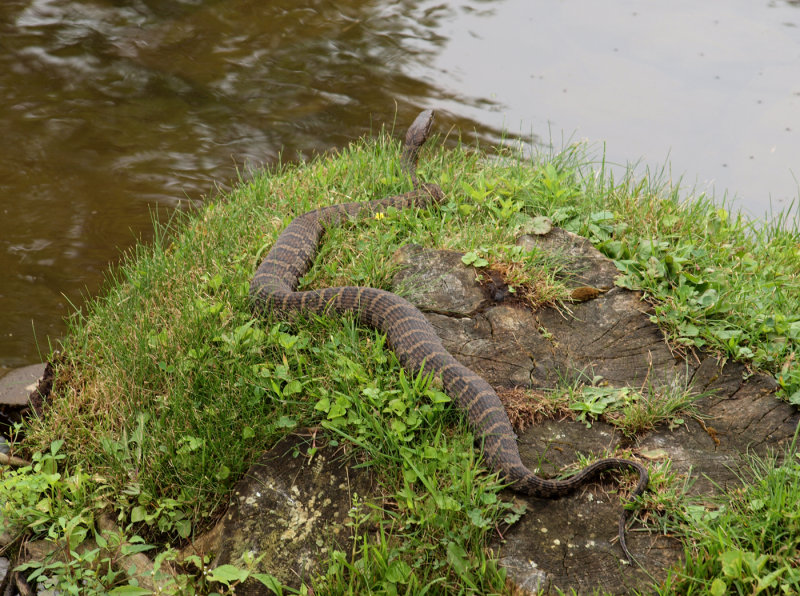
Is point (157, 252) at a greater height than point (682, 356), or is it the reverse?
point (682, 356)

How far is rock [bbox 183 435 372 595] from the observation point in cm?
362

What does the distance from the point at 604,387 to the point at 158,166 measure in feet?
24.0

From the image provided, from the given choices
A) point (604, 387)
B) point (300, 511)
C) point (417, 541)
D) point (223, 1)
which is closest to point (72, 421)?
point (300, 511)

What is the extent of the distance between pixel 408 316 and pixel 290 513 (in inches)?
55.8

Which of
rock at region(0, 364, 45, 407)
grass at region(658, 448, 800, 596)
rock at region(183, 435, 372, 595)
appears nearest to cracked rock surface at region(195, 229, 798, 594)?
rock at region(183, 435, 372, 595)

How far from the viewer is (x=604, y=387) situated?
4125mm

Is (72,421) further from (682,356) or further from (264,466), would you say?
(682,356)

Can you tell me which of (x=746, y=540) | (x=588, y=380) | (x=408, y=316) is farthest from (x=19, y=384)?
(x=746, y=540)

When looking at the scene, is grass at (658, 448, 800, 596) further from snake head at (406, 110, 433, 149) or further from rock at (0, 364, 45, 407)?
rock at (0, 364, 45, 407)

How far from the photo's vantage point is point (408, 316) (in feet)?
14.6

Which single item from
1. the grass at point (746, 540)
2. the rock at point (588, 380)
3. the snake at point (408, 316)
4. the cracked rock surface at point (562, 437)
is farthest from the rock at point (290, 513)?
→ the grass at point (746, 540)

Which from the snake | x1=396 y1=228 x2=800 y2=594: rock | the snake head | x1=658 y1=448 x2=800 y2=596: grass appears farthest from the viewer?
the snake head

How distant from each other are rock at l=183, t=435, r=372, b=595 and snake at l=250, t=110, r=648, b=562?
Answer: 2.39ft

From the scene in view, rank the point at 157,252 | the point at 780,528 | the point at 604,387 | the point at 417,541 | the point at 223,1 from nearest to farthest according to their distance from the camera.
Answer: the point at 780,528 → the point at 417,541 → the point at 604,387 → the point at 157,252 → the point at 223,1
